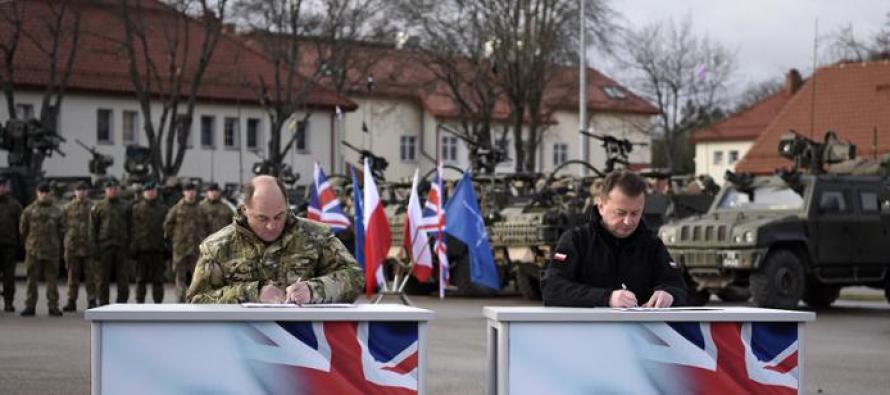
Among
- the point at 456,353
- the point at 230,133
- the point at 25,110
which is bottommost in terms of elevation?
the point at 456,353

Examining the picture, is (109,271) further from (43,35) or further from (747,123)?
(747,123)

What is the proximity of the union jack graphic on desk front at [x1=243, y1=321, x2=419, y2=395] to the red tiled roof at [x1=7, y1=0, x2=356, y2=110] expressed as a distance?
3742 cm

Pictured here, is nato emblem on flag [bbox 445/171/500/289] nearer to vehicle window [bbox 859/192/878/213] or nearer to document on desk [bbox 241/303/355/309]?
vehicle window [bbox 859/192/878/213]

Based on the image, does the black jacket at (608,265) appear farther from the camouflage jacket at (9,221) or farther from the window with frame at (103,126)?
the window with frame at (103,126)

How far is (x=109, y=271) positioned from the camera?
19.5 meters

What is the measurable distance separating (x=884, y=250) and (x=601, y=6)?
24.7 meters

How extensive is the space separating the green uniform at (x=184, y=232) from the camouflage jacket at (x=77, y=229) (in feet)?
3.29

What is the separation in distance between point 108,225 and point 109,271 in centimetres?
61

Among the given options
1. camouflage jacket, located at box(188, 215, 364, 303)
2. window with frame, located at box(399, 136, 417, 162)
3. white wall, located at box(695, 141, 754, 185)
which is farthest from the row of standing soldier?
white wall, located at box(695, 141, 754, 185)

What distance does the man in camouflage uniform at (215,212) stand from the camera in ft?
64.4

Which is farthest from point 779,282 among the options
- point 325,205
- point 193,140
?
point 193,140

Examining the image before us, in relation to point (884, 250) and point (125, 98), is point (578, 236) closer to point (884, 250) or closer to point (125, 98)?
point (884, 250)

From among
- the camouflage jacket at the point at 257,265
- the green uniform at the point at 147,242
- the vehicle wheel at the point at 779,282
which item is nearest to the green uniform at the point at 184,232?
the green uniform at the point at 147,242

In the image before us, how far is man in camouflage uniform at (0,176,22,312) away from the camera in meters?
19.1
